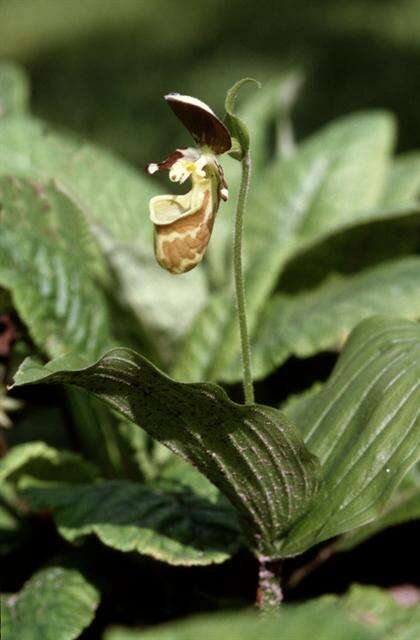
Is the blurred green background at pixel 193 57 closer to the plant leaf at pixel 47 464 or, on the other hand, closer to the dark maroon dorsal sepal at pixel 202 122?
the plant leaf at pixel 47 464

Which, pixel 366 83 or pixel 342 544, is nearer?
pixel 342 544

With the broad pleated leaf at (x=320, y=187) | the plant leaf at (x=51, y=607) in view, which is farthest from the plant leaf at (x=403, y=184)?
the plant leaf at (x=51, y=607)

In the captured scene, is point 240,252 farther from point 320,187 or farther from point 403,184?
point 403,184

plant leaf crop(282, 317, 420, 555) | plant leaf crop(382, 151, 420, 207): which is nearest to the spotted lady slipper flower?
plant leaf crop(282, 317, 420, 555)

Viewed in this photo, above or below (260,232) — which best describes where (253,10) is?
above

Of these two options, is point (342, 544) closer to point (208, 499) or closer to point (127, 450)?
point (208, 499)

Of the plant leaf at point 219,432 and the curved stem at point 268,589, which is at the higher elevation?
the plant leaf at point 219,432

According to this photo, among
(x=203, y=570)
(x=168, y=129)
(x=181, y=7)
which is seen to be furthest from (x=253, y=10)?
(x=203, y=570)
